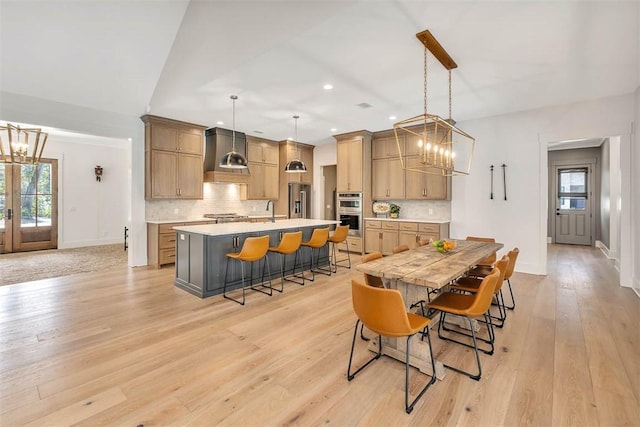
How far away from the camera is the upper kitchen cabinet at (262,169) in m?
7.59

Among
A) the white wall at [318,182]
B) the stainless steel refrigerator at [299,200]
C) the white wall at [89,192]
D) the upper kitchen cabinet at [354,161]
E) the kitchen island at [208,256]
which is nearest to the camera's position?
the kitchen island at [208,256]

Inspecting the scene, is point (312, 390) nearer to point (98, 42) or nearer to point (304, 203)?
point (98, 42)

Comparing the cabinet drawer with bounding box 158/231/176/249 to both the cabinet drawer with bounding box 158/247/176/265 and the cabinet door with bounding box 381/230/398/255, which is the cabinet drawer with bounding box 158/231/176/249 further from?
the cabinet door with bounding box 381/230/398/255

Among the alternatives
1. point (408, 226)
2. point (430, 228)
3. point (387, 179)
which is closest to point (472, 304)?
point (430, 228)

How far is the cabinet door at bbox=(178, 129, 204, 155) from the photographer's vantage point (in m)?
6.15

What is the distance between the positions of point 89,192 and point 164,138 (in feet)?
14.1

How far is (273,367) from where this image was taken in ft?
7.84

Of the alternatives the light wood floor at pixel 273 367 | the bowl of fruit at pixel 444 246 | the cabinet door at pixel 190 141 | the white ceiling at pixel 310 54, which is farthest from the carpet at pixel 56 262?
the bowl of fruit at pixel 444 246

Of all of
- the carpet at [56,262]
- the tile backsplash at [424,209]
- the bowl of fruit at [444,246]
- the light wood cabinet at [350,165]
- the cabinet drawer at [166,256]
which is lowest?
the carpet at [56,262]

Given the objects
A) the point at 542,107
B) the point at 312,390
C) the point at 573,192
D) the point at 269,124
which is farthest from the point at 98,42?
the point at 573,192

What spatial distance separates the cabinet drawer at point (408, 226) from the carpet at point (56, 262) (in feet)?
18.7

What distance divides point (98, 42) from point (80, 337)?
12.1 feet

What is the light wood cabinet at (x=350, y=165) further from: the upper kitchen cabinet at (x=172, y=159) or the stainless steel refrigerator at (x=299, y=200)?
the upper kitchen cabinet at (x=172, y=159)

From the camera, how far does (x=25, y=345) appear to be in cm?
272
